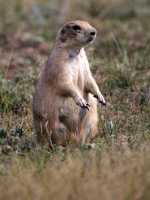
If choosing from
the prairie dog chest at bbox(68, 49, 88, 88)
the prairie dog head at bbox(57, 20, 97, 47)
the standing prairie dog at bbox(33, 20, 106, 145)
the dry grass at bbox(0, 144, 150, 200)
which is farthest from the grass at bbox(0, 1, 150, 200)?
the prairie dog head at bbox(57, 20, 97, 47)

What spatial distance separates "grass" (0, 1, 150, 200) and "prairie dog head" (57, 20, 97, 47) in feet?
2.84

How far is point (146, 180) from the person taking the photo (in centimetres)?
540

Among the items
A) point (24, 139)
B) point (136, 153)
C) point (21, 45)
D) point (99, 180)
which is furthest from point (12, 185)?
point (21, 45)

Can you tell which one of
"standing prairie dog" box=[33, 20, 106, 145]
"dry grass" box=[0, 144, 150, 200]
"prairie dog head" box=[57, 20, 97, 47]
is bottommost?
"dry grass" box=[0, 144, 150, 200]

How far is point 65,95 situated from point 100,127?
0.66 meters

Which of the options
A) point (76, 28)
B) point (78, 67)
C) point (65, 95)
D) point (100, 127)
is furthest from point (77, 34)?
point (100, 127)

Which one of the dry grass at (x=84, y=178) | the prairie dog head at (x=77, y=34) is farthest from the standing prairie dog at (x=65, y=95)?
the dry grass at (x=84, y=178)

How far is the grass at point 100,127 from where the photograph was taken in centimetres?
536

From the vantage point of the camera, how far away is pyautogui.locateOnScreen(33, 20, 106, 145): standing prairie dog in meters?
7.26

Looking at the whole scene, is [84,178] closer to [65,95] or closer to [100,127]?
[65,95]

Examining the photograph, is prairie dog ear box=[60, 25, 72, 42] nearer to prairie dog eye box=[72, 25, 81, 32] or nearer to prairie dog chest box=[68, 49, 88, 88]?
prairie dog eye box=[72, 25, 81, 32]

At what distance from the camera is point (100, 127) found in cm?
774

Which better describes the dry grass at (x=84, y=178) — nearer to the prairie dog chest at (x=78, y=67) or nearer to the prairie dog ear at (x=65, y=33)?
the prairie dog chest at (x=78, y=67)

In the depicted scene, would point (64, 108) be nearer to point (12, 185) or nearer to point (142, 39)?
point (12, 185)
